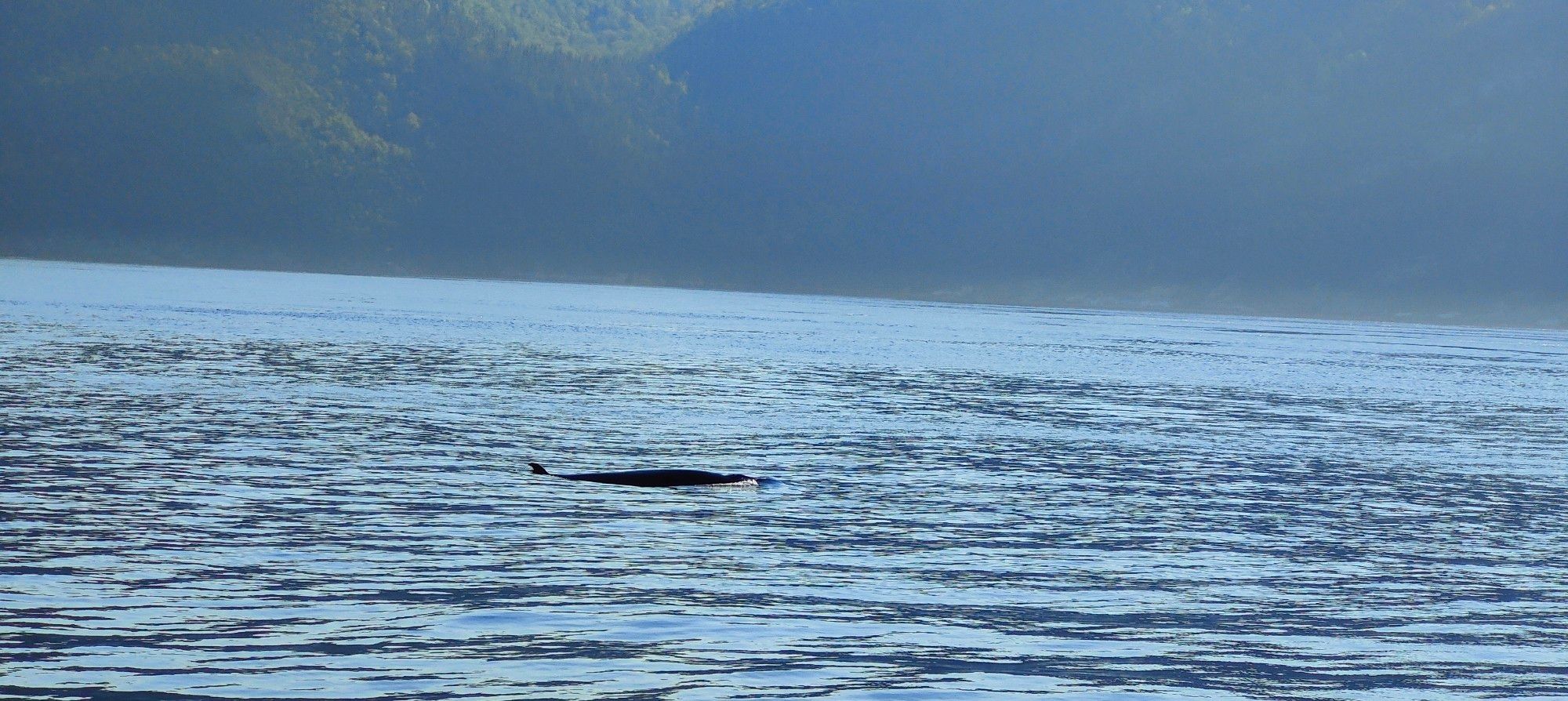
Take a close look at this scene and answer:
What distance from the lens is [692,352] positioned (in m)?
97.5

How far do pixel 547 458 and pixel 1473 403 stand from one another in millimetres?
44866

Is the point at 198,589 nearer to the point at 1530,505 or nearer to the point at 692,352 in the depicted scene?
the point at 1530,505

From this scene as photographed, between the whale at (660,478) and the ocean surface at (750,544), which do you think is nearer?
the ocean surface at (750,544)

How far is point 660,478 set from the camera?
118ft

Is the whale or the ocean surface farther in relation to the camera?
the whale

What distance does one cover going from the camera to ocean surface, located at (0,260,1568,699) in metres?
20.0

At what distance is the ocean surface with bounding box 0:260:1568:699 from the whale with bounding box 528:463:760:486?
0.81m

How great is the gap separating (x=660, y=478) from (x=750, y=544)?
7.46 meters

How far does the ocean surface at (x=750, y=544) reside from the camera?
65.7 ft

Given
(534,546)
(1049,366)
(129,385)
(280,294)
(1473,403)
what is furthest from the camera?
(280,294)

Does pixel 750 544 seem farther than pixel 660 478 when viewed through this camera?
No

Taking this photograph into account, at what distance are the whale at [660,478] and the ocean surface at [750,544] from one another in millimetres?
815

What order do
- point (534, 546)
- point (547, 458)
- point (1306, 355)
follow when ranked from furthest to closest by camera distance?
point (1306, 355), point (547, 458), point (534, 546)

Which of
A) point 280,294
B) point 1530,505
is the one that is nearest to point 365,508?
point 1530,505
